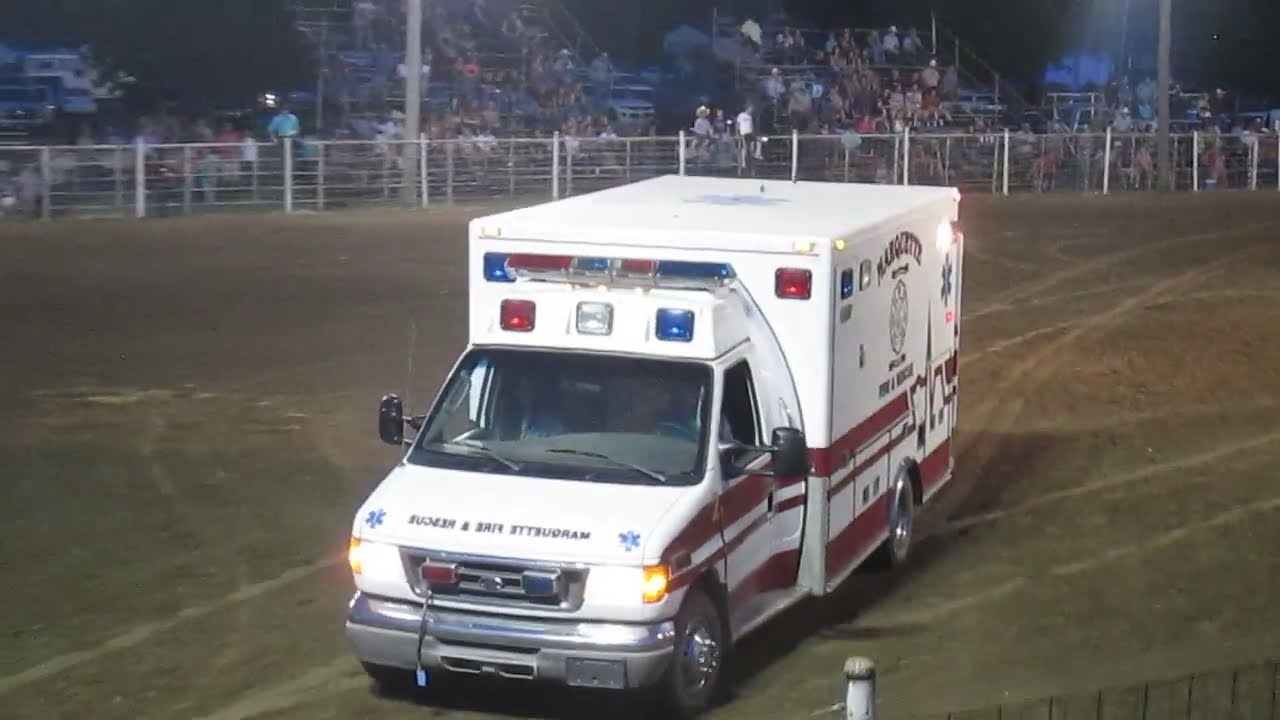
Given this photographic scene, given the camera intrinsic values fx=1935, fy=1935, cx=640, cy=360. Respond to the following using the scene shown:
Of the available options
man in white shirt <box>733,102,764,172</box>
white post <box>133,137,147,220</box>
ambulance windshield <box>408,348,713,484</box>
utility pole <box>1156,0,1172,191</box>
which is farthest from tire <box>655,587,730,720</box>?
utility pole <box>1156,0,1172,191</box>

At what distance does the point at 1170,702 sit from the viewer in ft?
26.5

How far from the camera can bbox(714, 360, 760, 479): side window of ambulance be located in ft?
29.3

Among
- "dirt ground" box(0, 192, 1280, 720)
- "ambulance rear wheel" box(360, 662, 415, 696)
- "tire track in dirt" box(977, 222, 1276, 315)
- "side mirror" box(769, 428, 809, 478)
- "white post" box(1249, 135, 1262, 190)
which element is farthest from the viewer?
"white post" box(1249, 135, 1262, 190)

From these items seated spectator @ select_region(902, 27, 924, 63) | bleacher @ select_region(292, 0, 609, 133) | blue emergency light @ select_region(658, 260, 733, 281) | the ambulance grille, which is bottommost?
the ambulance grille

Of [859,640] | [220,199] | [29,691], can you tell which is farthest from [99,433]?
[220,199]

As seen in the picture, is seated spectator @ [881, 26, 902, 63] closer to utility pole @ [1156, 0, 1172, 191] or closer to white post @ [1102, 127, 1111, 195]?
utility pole @ [1156, 0, 1172, 191]

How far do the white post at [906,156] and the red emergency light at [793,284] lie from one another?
27.6 metres

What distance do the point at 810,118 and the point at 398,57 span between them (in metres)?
8.47

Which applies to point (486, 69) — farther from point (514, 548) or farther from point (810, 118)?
point (514, 548)

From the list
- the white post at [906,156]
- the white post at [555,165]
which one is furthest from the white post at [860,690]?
the white post at [906,156]

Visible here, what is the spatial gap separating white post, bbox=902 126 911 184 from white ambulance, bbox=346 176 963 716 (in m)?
26.2

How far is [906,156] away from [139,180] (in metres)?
14.7

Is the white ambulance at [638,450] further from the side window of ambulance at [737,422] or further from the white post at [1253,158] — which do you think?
the white post at [1253,158]

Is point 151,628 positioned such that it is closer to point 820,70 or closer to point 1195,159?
point 1195,159
